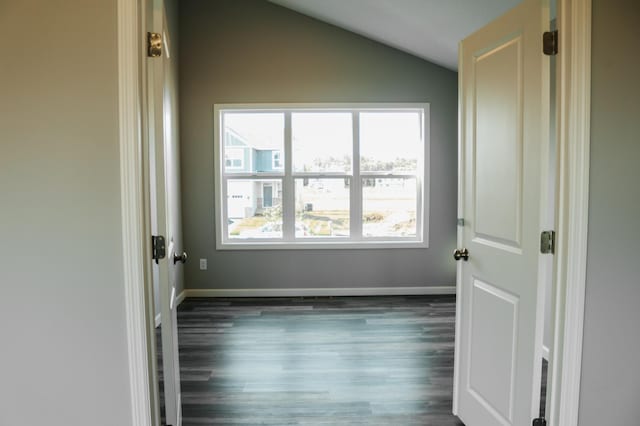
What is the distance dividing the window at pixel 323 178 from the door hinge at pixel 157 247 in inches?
112

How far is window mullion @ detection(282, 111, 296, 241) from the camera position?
4.30m

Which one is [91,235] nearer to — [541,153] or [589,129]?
[541,153]

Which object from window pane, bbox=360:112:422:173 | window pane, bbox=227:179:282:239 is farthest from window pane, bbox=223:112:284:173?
window pane, bbox=360:112:422:173

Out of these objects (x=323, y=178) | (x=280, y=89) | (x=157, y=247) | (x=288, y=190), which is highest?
(x=280, y=89)

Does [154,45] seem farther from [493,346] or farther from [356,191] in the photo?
[356,191]

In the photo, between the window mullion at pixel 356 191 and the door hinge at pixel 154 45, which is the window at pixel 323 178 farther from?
the door hinge at pixel 154 45

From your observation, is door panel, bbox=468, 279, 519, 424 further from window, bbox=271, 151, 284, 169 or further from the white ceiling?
window, bbox=271, 151, 284, 169

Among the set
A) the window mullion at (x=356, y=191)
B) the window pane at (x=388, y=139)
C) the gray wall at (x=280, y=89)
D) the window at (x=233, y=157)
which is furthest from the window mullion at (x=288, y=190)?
the window pane at (x=388, y=139)

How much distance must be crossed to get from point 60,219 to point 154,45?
28.2 inches

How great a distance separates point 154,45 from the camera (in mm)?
1426

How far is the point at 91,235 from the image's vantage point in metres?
1.37

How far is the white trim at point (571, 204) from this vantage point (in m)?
1.34

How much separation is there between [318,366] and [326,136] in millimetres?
2551

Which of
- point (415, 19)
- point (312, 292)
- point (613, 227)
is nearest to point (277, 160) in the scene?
point (312, 292)
